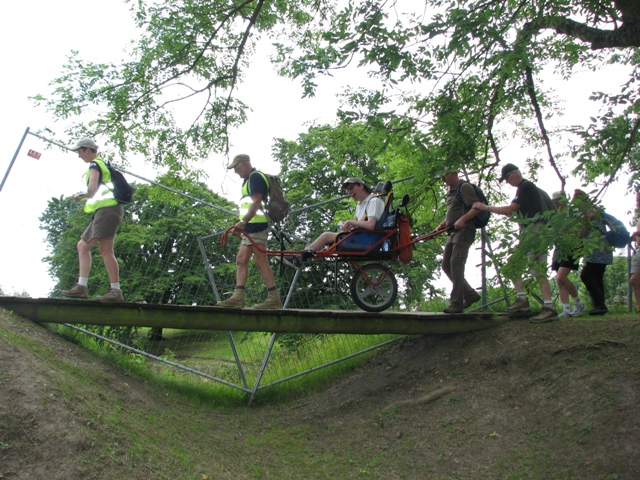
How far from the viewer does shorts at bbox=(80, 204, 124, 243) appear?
616 centimetres

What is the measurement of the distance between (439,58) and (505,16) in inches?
30.6

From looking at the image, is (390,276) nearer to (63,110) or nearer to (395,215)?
(395,215)

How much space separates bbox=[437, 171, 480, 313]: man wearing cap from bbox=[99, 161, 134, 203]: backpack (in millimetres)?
3628

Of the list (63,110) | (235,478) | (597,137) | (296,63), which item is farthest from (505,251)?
(63,110)

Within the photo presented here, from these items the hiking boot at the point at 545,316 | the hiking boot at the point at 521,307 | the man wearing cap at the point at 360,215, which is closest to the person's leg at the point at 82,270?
the man wearing cap at the point at 360,215

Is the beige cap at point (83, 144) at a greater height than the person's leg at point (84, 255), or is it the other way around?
the beige cap at point (83, 144)

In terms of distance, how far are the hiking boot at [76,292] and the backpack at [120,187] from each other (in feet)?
3.42

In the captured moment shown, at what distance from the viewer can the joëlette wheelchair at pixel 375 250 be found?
20.4 ft

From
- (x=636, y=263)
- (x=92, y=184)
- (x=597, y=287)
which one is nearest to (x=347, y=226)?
(x=92, y=184)

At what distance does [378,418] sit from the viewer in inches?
241

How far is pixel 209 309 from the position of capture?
614cm

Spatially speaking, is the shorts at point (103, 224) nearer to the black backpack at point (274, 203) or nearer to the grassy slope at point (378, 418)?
the grassy slope at point (378, 418)

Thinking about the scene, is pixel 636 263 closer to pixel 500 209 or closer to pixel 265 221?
pixel 500 209

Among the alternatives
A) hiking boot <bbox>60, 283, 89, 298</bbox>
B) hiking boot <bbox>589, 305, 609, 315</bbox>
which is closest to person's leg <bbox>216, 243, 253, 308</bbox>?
hiking boot <bbox>60, 283, 89, 298</bbox>
